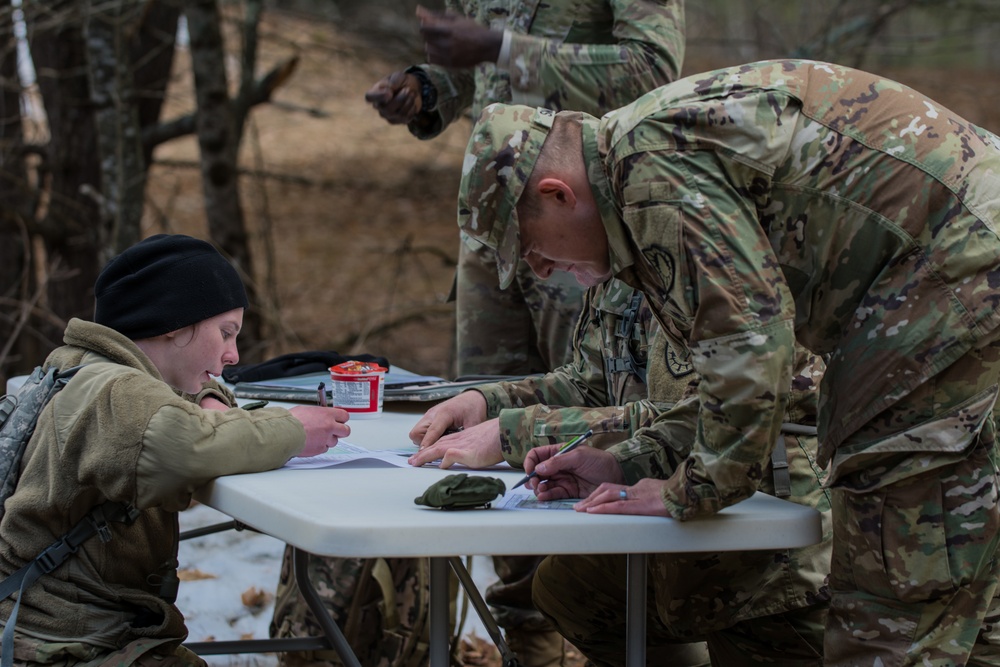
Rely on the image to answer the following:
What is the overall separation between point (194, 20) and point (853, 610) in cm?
465

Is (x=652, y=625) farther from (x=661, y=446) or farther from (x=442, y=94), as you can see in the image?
(x=442, y=94)

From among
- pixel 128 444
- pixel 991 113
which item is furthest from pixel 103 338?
pixel 991 113

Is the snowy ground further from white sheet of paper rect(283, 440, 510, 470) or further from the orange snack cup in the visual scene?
white sheet of paper rect(283, 440, 510, 470)

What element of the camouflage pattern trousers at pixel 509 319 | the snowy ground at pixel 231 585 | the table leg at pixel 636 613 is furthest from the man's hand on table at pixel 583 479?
the snowy ground at pixel 231 585

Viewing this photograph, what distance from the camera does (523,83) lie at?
3260 millimetres

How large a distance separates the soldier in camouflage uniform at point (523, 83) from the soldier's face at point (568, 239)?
4.48 feet

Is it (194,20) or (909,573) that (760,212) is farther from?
(194,20)

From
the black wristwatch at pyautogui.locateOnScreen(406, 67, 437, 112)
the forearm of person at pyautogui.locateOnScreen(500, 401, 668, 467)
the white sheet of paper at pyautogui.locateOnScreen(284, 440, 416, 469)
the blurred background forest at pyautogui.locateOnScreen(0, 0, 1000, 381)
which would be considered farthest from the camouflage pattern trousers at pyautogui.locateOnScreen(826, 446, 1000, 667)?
the blurred background forest at pyautogui.locateOnScreen(0, 0, 1000, 381)

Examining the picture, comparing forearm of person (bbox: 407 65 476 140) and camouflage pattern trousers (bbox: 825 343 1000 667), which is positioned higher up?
forearm of person (bbox: 407 65 476 140)

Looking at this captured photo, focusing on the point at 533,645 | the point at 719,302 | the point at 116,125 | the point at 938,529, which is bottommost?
the point at 533,645

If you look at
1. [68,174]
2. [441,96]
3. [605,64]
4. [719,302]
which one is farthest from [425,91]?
[68,174]

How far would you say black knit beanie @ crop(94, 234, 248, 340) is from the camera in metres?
2.36

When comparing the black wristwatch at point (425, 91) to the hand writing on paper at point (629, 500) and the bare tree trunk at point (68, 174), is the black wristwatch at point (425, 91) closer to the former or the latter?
A: the hand writing on paper at point (629, 500)

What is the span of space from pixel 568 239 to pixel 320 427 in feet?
2.34
